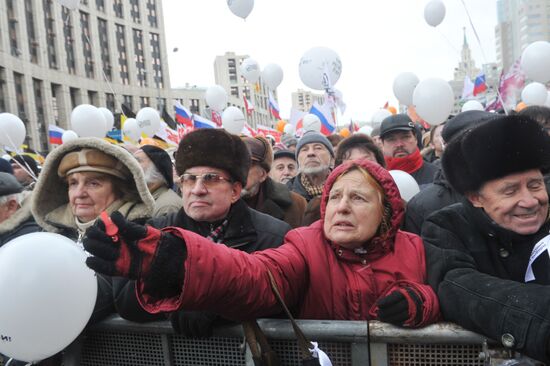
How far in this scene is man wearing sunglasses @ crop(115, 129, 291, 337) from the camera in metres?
2.21

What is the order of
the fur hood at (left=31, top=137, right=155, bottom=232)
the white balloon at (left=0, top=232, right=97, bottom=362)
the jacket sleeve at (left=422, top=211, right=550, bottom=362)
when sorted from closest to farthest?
1. the jacket sleeve at (left=422, top=211, right=550, bottom=362)
2. the white balloon at (left=0, top=232, right=97, bottom=362)
3. the fur hood at (left=31, top=137, right=155, bottom=232)

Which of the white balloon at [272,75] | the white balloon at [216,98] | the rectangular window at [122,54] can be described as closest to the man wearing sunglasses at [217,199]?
the white balloon at [272,75]

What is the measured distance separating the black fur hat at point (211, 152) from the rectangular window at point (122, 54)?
55941mm

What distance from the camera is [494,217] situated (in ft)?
5.82

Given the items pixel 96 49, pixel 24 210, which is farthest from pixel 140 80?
pixel 24 210

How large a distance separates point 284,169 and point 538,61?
279 inches

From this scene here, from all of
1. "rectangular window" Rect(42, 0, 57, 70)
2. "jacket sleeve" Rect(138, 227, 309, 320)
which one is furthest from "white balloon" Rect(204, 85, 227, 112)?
"rectangular window" Rect(42, 0, 57, 70)

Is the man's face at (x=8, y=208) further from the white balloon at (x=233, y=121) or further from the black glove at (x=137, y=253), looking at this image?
the white balloon at (x=233, y=121)

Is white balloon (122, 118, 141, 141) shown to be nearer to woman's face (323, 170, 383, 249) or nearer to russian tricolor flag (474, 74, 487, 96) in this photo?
russian tricolor flag (474, 74, 487, 96)

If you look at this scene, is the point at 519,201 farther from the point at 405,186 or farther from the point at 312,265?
the point at 405,186

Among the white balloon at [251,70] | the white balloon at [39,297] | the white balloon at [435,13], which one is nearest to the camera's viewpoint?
the white balloon at [39,297]

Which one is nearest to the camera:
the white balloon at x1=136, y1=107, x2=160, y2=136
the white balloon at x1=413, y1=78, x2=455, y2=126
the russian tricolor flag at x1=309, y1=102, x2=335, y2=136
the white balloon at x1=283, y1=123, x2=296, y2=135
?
the white balloon at x1=413, y1=78, x2=455, y2=126

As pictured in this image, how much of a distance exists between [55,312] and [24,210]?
1469 mm

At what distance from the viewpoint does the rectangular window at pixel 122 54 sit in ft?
179
